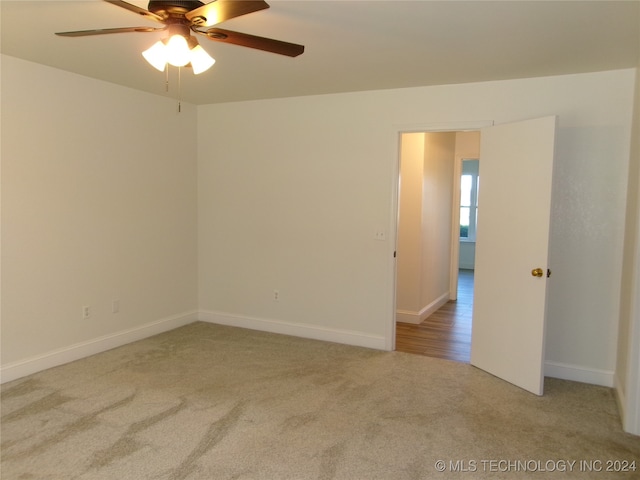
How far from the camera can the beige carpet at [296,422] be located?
244 cm

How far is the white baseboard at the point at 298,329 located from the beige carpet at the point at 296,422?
0.38 m

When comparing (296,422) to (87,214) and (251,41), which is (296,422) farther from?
(87,214)

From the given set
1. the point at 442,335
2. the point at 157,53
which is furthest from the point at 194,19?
the point at 442,335

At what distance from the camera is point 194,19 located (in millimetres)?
2072

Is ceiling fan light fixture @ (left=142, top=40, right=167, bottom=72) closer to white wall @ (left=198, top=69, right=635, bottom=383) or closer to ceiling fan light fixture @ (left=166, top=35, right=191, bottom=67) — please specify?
ceiling fan light fixture @ (left=166, top=35, right=191, bottom=67)

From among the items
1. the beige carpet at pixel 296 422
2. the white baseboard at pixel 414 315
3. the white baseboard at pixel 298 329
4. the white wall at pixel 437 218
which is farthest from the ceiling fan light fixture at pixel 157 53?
the white baseboard at pixel 414 315

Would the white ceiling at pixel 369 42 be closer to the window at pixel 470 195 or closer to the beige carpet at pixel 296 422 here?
Result: the beige carpet at pixel 296 422

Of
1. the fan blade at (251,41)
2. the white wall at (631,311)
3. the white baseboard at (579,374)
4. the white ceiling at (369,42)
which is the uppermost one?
the white ceiling at (369,42)

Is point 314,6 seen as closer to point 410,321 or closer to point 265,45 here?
point 265,45

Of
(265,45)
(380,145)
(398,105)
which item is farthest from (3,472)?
(398,105)

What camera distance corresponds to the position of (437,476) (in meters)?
2.38

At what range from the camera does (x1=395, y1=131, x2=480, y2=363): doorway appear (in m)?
4.93

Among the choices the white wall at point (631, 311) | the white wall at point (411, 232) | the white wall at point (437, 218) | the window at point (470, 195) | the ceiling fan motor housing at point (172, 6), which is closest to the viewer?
the ceiling fan motor housing at point (172, 6)

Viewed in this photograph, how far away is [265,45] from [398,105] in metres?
2.18
